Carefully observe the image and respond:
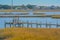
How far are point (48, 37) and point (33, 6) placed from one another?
10521 cm

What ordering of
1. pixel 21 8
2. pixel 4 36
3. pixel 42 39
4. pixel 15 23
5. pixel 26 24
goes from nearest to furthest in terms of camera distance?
pixel 42 39 < pixel 4 36 < pixel 15 23 < pixel 26 24 < pixel 21 8

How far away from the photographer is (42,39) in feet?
74.7

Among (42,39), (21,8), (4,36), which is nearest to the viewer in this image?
(42,39)

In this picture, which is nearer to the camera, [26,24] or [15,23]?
[15,23]

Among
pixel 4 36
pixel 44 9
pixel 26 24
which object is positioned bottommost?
pixel 44 9

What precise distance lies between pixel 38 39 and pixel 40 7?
351 ft

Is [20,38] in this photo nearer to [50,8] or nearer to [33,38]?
[33,38]

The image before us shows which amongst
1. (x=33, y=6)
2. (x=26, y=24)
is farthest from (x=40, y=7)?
(x=26, y=24)

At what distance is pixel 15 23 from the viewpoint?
41.5 meters

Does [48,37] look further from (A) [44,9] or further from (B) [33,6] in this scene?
(A) [44,9]

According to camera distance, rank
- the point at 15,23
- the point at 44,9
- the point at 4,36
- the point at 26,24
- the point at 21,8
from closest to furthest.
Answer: the point at 4,36 < the point at 15,23 < the point at 26,24 < the point at 21,8 < the point at 44,9

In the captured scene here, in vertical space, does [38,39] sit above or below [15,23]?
above

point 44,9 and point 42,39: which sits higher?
point 42,39

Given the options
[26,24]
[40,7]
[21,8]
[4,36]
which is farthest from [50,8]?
[4,36]
